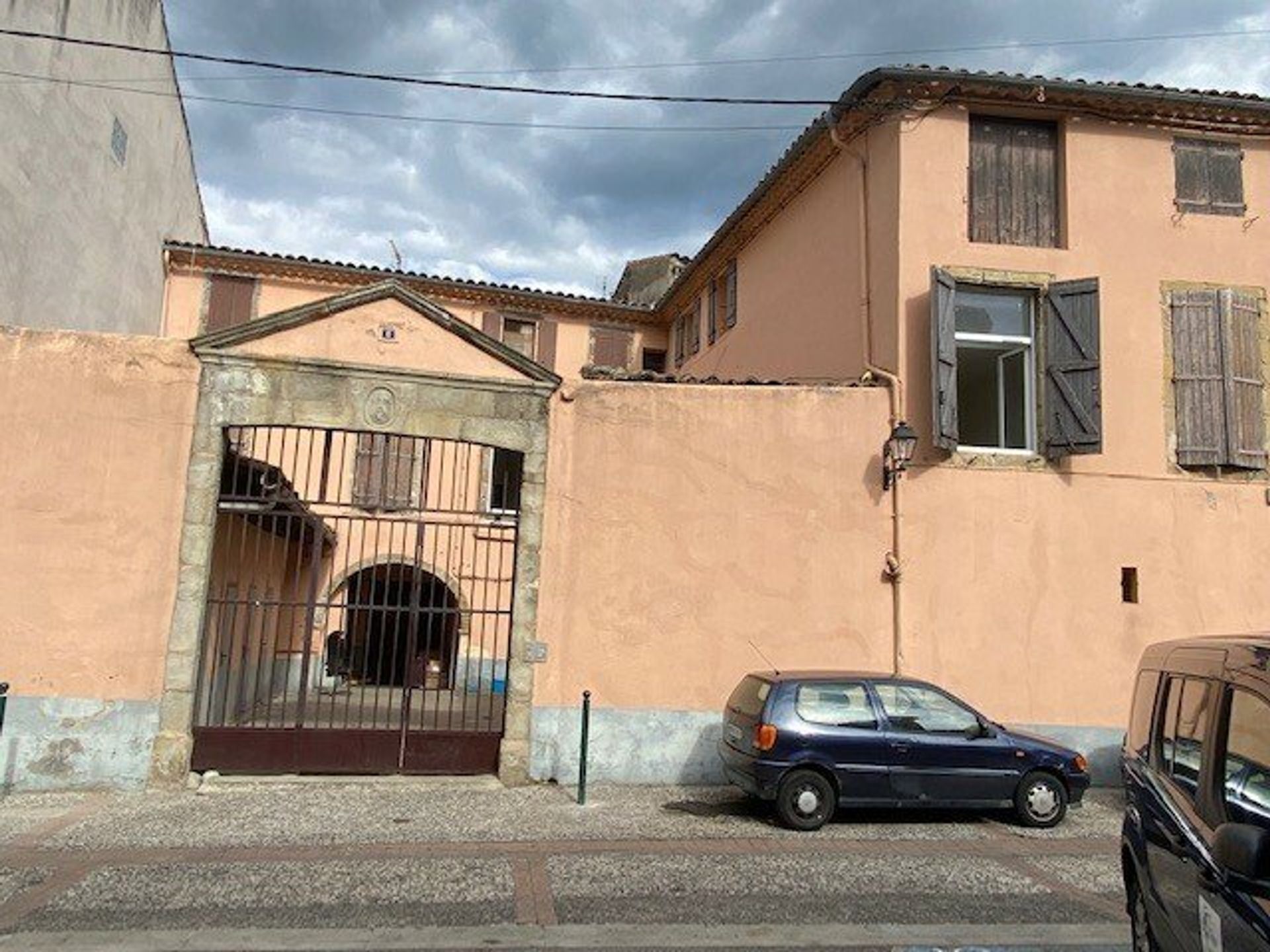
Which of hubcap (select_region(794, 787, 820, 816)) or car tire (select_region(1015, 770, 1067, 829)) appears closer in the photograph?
hubcap (select_region(794, 787, 820, 816))

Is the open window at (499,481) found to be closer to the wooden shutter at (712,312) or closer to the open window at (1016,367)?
the wooden shutter at (712,312)

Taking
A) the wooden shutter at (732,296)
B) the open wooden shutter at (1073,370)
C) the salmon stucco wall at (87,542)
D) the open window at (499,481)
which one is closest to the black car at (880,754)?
the open wooden shutter at (1073,370)

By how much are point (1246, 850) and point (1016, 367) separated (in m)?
9.46

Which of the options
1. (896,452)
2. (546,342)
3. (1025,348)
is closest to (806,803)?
(896,452)

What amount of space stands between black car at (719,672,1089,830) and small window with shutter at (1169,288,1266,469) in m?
4.77

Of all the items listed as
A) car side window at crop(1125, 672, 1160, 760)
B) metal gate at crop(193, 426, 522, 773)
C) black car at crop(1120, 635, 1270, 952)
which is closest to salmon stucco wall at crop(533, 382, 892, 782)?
metal gate at crop(193, 426, 522, 773)

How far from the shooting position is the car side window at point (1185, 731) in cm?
370

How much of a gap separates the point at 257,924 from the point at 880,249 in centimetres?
955

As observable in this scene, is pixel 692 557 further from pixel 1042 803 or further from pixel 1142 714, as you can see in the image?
pixel 1142 714

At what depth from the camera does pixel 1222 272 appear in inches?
450

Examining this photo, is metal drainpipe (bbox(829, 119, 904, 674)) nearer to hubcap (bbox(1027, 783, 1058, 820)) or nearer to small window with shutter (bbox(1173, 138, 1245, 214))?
hubcap (bbox(1027, 783, 1058, 820))

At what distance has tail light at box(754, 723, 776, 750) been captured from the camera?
7.95 metres

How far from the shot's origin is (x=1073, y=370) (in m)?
10.8

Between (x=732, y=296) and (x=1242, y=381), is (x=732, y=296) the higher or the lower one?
the higher one
